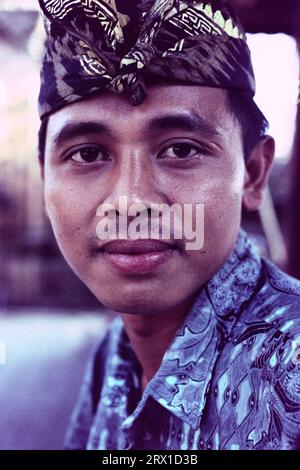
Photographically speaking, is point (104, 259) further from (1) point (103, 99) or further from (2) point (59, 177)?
(1) point (103, 99)

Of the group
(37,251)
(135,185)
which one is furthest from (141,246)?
(37,251)

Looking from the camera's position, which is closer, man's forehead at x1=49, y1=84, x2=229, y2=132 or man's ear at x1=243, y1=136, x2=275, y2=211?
man's forehead at x1=49, y1=84, x2=229, y2=132

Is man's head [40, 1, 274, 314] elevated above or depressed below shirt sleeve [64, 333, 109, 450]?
above

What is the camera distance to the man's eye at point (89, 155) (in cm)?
109

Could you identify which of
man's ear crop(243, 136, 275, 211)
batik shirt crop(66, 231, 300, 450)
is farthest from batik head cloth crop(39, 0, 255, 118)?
batik shirt crop(66, 231, 300, 450)

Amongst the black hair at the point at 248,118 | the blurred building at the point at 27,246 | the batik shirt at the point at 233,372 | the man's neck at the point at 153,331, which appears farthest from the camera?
the blurred building at the point at 27,246

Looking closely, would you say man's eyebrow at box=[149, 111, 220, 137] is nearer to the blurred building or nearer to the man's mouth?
the man's mouth

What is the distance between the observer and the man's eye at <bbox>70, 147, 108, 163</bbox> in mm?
1094

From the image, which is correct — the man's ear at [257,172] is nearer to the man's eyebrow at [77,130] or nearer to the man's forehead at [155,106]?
the man's forehead at [155,106]

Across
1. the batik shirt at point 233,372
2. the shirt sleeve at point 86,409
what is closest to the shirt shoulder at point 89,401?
the shirt sleeve at point 86,409

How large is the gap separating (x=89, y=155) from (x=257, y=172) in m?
0.44

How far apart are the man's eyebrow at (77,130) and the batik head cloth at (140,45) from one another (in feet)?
0.18

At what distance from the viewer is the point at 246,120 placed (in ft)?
3.88

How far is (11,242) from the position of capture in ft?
21.8
